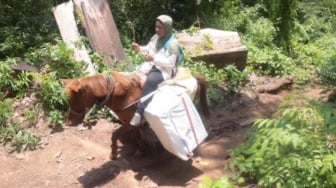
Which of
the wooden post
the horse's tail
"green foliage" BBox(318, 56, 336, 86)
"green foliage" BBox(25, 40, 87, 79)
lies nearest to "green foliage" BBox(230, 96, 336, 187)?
the horse's tail

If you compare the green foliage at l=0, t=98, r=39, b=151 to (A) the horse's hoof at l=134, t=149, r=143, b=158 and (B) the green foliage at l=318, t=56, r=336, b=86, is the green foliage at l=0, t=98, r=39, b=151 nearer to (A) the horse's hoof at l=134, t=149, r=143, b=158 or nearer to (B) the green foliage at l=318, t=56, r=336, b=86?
(A) the horse's hoof at l=134, t=149, r=143, b=158

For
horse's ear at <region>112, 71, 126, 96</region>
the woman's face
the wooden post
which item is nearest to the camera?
the woman's face

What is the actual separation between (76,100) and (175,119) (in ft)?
3.98

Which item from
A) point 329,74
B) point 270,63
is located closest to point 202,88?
point 329,74

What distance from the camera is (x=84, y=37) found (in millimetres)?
8383

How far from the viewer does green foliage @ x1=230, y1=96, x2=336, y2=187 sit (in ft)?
15.4

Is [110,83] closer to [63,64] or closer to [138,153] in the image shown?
[138,153]

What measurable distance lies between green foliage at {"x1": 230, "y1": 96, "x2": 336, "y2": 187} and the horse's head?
2.00 m

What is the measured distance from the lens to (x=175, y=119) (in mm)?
5641

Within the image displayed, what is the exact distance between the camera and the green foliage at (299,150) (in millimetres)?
4707

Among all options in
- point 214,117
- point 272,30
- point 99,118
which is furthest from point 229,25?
point 99,118

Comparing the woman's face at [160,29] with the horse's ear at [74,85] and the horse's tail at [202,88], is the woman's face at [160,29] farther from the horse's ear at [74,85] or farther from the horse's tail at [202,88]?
the horse's ear at [74,85]

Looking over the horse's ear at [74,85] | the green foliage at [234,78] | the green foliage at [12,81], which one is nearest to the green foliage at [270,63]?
the green foliage at [234,78]

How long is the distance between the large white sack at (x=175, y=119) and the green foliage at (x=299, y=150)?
0.86m
